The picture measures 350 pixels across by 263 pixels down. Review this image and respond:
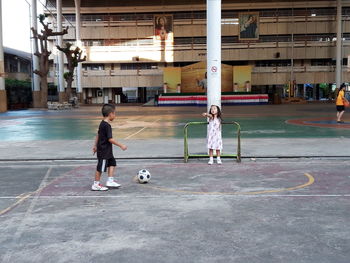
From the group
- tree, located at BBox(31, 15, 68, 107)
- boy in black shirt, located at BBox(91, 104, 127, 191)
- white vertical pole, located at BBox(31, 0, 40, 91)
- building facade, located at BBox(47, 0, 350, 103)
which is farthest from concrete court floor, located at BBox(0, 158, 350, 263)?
building facade, located at BBox(47, 0, 350, 103)

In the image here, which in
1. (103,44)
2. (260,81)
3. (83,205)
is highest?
(103,44)

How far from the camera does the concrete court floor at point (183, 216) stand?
4527mm

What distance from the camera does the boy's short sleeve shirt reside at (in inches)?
299

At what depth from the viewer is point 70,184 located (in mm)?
8266

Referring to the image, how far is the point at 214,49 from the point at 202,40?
4858cm

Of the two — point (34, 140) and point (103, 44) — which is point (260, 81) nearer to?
point (103, 44)

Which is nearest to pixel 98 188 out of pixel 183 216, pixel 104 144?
pixel 104 144

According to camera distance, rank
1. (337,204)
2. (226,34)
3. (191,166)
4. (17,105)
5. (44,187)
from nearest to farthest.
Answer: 1. (337,204)
2. (44,187)
3. (191,166)
4. (17,105)
5. (226,34)

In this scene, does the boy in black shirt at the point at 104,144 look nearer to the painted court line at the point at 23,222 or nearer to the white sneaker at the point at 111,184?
the white sneaker at the point at 111,184

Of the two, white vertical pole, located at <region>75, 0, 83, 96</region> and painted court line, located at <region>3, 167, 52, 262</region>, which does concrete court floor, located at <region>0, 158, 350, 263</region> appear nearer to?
painted court line, located at <region>3, 167, 52, 262</region>

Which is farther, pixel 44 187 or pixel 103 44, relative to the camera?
pixel 103 44

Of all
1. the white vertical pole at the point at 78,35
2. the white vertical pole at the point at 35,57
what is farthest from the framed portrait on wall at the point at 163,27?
the white vertical pole at the point at 35,57

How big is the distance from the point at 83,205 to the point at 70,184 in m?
1.80

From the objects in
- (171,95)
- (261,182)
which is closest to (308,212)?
(261,182)
